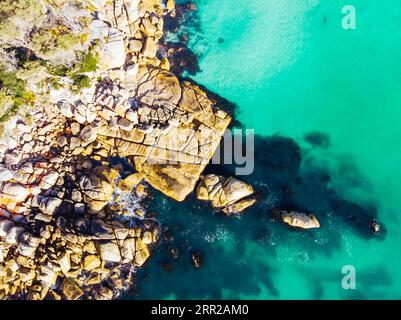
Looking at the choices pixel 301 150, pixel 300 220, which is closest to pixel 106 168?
pixel 301 150

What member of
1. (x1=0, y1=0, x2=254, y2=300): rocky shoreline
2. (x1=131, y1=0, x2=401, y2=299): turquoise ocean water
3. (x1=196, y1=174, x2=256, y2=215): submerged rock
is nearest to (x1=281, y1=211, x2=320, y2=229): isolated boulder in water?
(x1=131, y1=0, x2=401, y2=299): turquoise ocean water

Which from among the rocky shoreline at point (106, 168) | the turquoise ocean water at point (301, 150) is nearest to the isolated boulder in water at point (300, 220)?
the turquoise ocean water at point (301, 150)

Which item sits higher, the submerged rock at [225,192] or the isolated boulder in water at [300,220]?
the submerged rock at [225,192]

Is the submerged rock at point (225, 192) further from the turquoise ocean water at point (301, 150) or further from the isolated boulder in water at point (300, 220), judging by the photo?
the isolated boulder in water at point (300, 220)

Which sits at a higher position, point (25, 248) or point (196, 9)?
point (196, 9)
